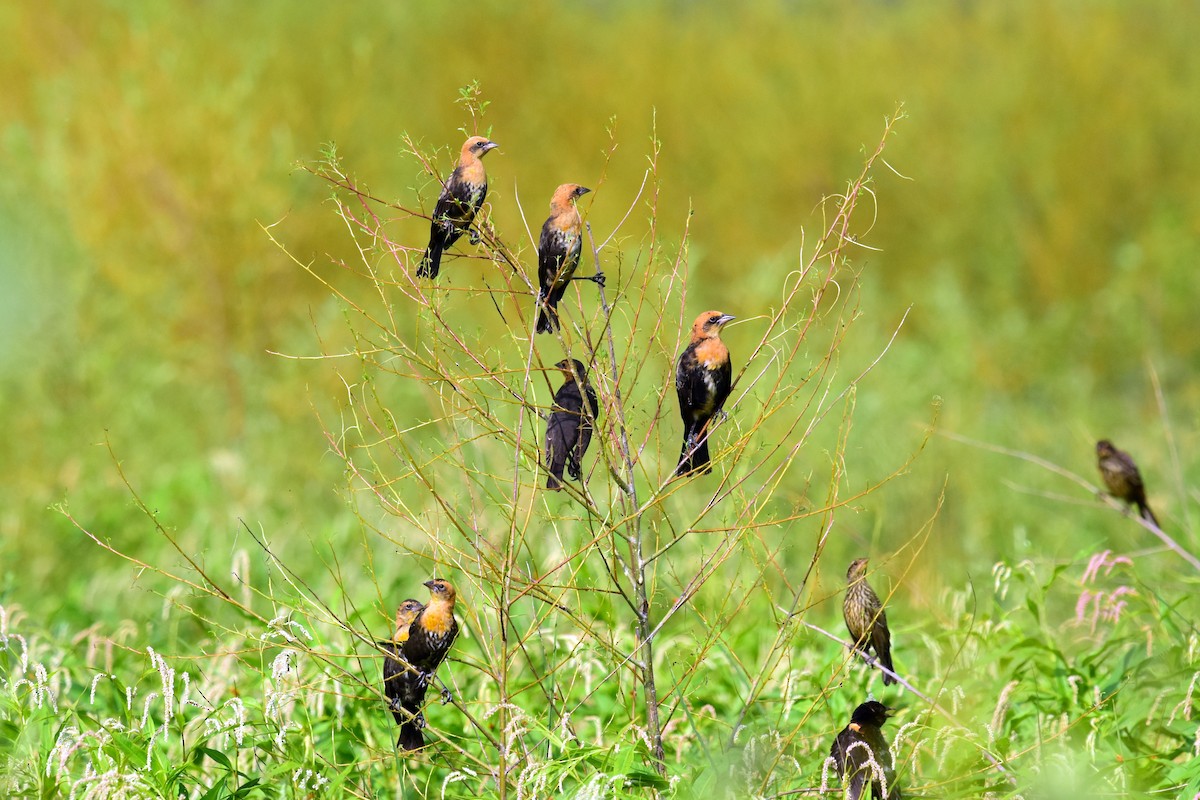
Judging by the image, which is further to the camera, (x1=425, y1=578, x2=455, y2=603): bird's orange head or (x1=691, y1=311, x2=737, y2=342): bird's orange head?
(x1=691, y1=311, x2=737, y2=342): bird's orange head

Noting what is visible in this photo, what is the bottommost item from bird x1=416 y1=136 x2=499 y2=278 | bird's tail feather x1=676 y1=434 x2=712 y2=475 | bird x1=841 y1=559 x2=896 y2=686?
bird x1=841 y1=559 x2=896 y2=686

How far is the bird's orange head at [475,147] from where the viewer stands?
111 inches

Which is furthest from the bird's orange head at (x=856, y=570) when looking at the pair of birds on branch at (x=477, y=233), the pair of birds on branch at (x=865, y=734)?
the pair of birds on branch at (x=477, y=233)

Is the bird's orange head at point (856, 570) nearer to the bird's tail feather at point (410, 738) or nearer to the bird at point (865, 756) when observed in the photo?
the bird at point (865, 756)

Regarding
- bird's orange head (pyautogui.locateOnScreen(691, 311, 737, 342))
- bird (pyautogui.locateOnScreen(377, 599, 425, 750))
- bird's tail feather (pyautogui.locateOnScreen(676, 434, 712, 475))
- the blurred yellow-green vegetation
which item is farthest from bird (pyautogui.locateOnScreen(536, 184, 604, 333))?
the blurred yellow-green vegetation

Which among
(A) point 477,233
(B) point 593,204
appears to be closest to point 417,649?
(A) point 477,233

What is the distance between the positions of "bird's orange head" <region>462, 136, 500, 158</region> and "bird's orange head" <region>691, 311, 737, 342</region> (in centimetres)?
60

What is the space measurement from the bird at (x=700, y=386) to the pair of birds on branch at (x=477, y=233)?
27cm

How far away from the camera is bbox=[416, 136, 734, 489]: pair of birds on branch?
2766 millimetres

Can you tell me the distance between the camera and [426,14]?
67.9ft

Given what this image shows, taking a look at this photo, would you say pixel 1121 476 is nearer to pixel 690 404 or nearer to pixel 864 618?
pixel 864 618

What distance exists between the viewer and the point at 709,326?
3004mm

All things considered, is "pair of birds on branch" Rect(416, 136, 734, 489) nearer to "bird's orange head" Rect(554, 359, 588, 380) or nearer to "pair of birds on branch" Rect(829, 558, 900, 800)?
"bird's orange head" Rect(554, 359, 588, 380)

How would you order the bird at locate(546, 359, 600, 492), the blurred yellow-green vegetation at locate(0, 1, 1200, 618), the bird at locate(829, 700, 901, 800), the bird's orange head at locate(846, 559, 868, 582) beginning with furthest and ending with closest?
the blurred yellow-green vegetation at locate(0, 1, 1200, 618)
the bird's orange head at locate(846, 559, 868, 582)
the bird at locate(546, 359, 600, 492)
the bird at locate(829, 700, 901, 800)
